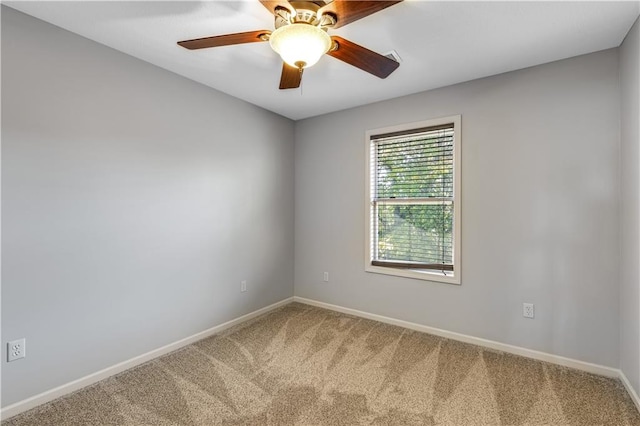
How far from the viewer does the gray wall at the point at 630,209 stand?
1942 millimetres

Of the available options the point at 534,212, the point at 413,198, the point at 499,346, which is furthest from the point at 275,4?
the point at 499,346

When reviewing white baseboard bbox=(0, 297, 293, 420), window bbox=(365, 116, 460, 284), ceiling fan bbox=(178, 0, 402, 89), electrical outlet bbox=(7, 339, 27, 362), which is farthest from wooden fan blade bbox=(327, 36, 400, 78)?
white baseboard bbox=(0, 297, 293, 420)

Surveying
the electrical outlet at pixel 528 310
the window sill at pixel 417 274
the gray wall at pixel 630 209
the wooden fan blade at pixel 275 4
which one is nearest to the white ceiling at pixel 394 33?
the gray wall at pixel 630 209

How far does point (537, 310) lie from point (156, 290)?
3188 millimetres

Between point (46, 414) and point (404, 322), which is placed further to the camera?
point (404, 322)

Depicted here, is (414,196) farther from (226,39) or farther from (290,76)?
(226,39)

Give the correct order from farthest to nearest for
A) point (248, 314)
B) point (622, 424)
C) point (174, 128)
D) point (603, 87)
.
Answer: point (248, 314)
point (174, 128)
point (603, 87)
point (622, 424)

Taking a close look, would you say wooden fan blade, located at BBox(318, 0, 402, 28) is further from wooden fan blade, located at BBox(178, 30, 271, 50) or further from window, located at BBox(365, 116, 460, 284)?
window, located at BBox(365, 116, 460, 284)

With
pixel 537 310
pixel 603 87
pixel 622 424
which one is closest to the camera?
pixel 622 424

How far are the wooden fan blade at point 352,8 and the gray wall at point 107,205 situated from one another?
1.79 metres

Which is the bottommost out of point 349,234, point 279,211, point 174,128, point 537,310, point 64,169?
Answer: point 537,310

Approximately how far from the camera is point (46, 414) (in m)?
1.87

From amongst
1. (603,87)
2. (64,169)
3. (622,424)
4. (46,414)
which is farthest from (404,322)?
(64,169)

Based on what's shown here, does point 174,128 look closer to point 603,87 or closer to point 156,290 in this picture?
point 156,290
